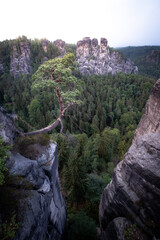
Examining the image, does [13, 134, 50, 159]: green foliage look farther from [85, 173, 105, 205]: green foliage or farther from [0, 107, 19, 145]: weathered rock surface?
[85, 173, 105, 205]: green foliage

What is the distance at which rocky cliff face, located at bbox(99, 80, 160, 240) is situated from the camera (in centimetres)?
515

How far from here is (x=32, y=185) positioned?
4.29m

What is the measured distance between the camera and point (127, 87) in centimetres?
7425

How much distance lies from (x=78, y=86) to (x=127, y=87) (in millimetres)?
76746

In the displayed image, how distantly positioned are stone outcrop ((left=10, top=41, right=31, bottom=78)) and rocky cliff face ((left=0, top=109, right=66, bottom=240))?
91.2m

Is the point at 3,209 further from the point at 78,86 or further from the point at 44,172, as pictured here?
the point at 78,86

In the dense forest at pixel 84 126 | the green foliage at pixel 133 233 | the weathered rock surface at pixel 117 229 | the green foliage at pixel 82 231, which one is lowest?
the dense forest at pixel 84 126

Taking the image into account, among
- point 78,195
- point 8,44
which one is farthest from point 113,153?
point 8,44

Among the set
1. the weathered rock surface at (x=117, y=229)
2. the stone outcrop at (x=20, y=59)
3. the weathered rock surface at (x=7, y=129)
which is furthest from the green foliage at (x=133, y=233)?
the stone outcrop at (x=20, y=59)

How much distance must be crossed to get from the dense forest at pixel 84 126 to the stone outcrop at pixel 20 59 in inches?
231

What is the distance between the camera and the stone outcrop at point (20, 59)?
8144 cm

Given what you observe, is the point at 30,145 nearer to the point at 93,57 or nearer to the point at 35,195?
the point at 35,195

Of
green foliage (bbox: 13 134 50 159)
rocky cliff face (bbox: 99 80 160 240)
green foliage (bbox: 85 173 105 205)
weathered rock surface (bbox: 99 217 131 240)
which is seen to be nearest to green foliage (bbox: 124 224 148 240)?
rocky cliff face (bbox: 99 80 160 240)

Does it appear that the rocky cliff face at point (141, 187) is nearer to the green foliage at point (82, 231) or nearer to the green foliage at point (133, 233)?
the green foliage at point (133, 233)
